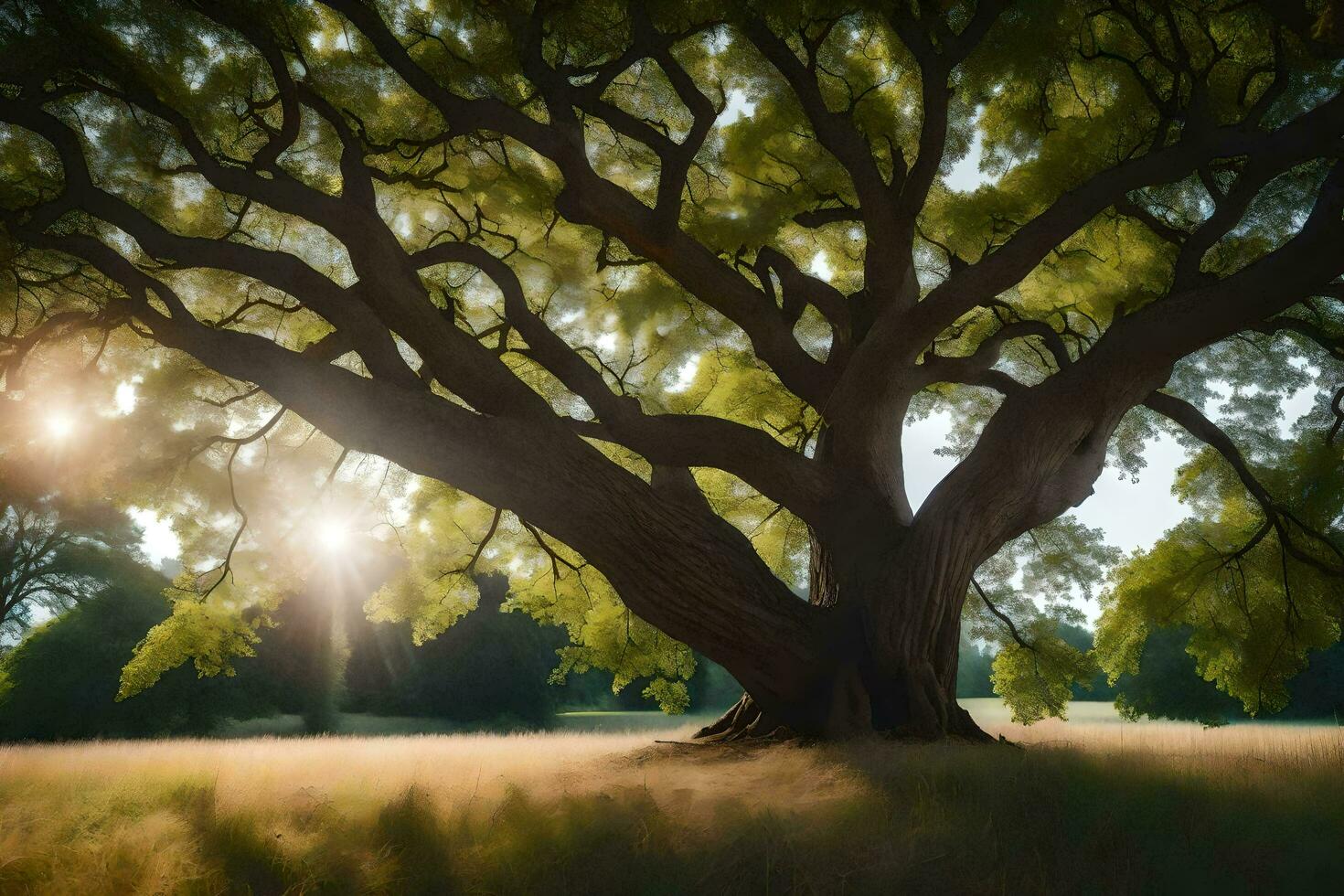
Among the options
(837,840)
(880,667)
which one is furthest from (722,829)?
(880,667)

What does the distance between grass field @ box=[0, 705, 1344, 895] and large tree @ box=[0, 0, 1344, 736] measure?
1952mm

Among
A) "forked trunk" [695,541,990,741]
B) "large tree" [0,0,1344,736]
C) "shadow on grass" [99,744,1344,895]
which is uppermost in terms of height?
"large tree" [0,0,1344,736]

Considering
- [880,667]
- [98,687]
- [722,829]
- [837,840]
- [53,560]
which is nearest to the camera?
[837,840]

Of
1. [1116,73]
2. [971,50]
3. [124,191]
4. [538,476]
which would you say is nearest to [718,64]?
[971,50]

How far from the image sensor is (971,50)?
741 cm

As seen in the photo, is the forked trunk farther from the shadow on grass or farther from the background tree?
the background tree

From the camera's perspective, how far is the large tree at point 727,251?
6.25m

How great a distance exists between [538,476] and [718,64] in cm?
518

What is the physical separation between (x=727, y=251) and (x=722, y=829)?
251 inches

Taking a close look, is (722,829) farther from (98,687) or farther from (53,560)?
(53,560)

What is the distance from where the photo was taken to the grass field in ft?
11.2

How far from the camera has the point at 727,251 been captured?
893 cm

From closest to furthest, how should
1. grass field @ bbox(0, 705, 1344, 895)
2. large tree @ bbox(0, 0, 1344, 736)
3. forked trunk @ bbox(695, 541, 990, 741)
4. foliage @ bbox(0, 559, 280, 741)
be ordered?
grass field @ bbox(0, 705, 1344, 895) → large tree @ bbox(0, 0, 1344, 736) → forked trunk @ bbox(695, 541, 990, 741) → foliage @ bbox(0, 559, 280, 741)

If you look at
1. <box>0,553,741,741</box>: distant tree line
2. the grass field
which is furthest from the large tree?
<box>0,553,741,741</box>: distant tree line
